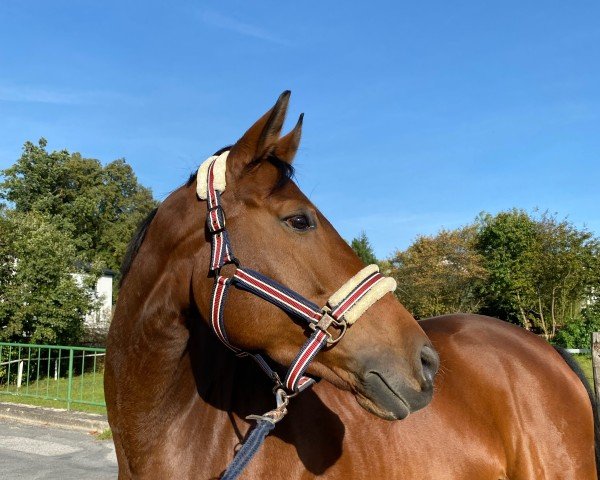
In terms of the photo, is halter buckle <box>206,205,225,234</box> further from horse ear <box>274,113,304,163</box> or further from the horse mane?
horse ear <box>274,113,304,163</box>

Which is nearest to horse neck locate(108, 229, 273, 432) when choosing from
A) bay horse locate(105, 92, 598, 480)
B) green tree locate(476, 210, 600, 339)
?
bay horse locate(105, 92, 598, 480)

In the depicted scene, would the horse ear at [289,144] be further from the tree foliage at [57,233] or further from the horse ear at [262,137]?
the tree foliage at [57,233]

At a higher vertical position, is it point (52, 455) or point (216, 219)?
point (216, 219)

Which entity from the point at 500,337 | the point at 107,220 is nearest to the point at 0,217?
the point at 500,337

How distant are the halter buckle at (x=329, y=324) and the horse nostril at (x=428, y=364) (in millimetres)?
288

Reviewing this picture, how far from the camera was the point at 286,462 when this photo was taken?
2.17 meters

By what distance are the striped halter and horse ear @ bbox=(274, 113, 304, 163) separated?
0.99ft

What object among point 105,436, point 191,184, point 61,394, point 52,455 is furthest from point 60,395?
point 191,184

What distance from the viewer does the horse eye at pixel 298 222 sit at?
1.97 m

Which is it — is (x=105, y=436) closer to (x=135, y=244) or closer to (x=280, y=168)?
(x=135, y=244)

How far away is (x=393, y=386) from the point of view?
5.90 feet

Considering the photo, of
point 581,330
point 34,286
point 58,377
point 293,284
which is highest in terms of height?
point 34,286

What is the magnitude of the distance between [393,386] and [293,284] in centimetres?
49

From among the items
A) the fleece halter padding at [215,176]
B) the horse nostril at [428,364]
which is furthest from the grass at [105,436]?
the horse nostril at [428,364]
